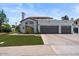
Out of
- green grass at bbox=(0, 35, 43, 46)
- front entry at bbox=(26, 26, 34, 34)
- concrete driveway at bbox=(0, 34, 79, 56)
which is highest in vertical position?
concrete driveway at bbox=(0, 34, 79, 56)

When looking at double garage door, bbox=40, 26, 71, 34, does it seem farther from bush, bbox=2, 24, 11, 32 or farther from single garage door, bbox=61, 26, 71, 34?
bush, bbox=2, 24, 11, 32

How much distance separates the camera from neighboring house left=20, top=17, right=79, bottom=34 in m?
42.5

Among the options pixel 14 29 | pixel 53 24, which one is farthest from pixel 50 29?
pixel 14 29

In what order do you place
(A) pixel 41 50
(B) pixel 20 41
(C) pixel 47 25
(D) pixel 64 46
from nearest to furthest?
(A) pixel 41 50 → (D) pixel 64 46 → (B) pixel 20 41 → (C) pixel 47 25

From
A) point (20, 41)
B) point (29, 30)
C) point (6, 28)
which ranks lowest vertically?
point (29, 30)

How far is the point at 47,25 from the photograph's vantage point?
1681 inches

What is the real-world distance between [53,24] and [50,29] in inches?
44.7

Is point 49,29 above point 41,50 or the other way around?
the other way around

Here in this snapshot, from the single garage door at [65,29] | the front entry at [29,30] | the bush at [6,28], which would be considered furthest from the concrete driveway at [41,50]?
the single garage door at [65,29]

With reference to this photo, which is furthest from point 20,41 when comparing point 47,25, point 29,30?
point 47,25

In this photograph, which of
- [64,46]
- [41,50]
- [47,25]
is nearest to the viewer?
[41,50]

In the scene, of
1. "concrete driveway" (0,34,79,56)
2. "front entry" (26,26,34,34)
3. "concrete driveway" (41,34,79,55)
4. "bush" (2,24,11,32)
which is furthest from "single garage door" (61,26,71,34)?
"concrete driveway" (0,34,79,56)

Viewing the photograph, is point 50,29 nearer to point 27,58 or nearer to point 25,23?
point 25,23

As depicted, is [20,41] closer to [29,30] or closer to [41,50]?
[41,50]
